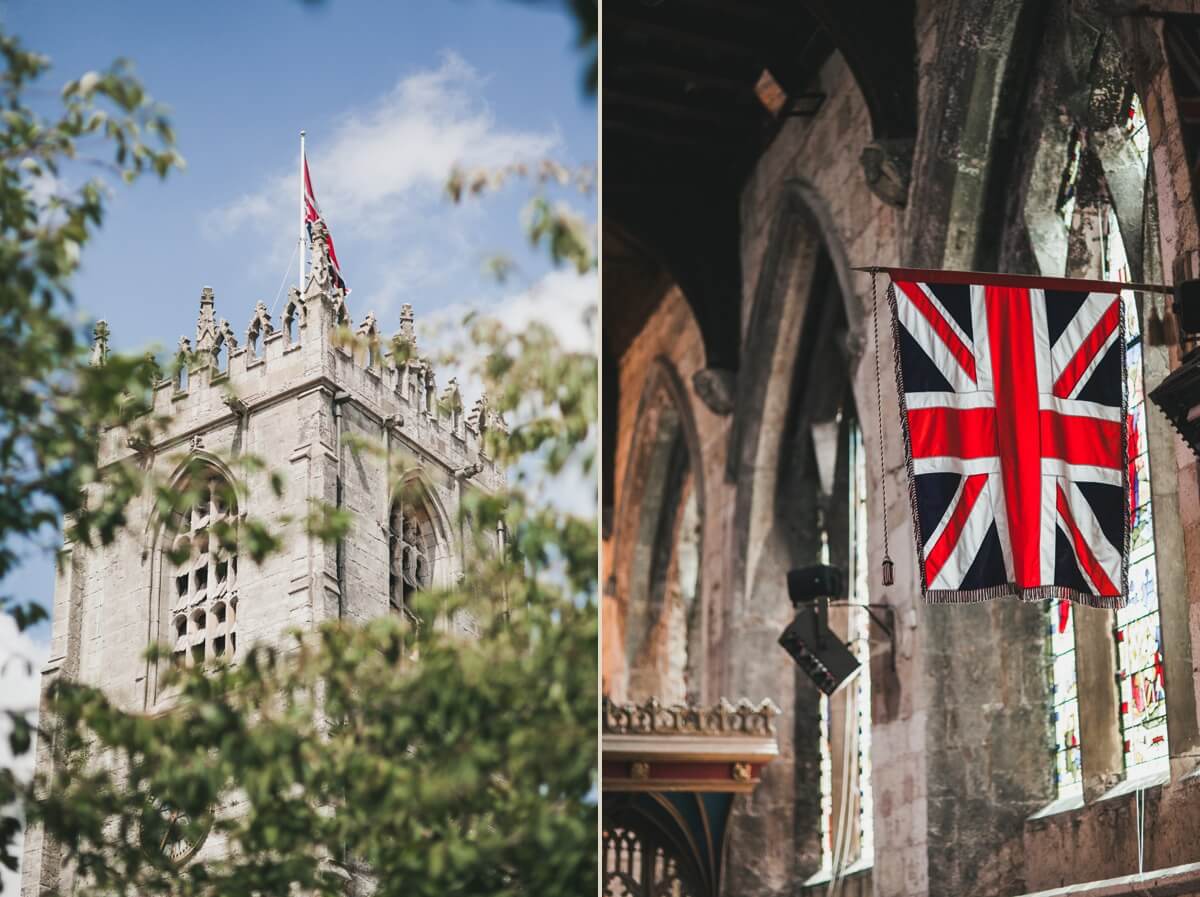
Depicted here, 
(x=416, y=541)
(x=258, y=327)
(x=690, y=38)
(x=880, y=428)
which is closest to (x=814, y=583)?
(x=880, y=428)

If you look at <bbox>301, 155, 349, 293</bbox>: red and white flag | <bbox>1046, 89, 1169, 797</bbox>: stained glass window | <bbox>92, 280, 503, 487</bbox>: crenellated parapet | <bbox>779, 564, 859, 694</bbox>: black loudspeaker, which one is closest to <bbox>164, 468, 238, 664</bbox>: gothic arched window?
<bbox>92, 280, 503, 487</bbox>: crenellated parapet

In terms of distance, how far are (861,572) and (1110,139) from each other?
3991mm

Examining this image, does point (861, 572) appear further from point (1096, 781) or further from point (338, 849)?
point (338, 849)

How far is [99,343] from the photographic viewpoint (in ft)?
19.9

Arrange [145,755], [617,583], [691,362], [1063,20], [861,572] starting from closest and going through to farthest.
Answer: [145,755] < [1063,20] < [861,572] < [691,362] < [617,583]

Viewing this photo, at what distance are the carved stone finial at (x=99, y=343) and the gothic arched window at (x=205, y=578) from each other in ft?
1.74

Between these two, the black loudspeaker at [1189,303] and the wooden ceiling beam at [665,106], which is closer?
the black loudspeaker at [1189,303]

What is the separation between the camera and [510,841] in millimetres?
5781

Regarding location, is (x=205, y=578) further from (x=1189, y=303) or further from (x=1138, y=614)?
(x=1138, y=614)

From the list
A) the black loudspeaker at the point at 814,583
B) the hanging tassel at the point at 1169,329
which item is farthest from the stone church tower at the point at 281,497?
the black loudspeaker at the point at 814,583

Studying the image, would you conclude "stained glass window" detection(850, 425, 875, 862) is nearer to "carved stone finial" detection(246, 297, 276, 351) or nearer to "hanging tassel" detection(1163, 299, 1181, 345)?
"hanging tassel" detection(1163, 299, 1181, 345)

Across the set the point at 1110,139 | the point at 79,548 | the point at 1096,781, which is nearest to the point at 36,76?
the point at 79,548

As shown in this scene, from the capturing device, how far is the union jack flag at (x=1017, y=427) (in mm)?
6707

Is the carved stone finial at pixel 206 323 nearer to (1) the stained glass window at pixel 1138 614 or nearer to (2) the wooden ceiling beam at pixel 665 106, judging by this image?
(1) the stained glass window at pixel 1138 614
